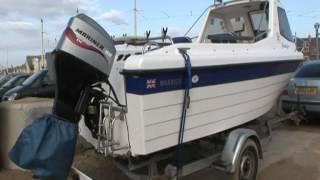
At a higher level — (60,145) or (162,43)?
→ (162,43)

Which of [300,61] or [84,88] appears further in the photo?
[300,61]

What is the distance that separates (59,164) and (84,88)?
0.86 meters

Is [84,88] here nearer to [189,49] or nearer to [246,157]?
[189,49]

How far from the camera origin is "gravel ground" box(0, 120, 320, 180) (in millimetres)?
6750

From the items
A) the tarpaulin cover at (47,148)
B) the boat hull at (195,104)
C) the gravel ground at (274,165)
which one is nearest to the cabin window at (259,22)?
the boat hull at (195,104)

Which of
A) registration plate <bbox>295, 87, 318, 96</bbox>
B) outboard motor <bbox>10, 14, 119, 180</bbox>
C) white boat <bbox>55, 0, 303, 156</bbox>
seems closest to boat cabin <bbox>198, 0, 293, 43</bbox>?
white boat <bbox>55, 0, 303, 156</bbox>

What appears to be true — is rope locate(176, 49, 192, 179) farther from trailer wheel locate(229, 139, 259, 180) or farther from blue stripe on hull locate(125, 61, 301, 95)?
trailer wheel locate(229, 139, 259, 180)

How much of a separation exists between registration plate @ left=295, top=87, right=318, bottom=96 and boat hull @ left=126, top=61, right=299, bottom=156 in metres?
3.42

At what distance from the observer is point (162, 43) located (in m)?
5.95

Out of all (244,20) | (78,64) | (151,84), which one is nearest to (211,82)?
(151,84)

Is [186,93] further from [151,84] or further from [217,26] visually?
[217,26]

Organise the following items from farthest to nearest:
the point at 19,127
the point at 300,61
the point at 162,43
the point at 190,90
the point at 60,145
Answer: the point at 300,61 → the point at 19,127 → the point at 162,43 → the point at 190,90 → the point at 60,145

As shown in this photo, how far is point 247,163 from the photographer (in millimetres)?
6191

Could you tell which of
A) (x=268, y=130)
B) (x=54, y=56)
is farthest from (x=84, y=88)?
(x=268, y=130)
